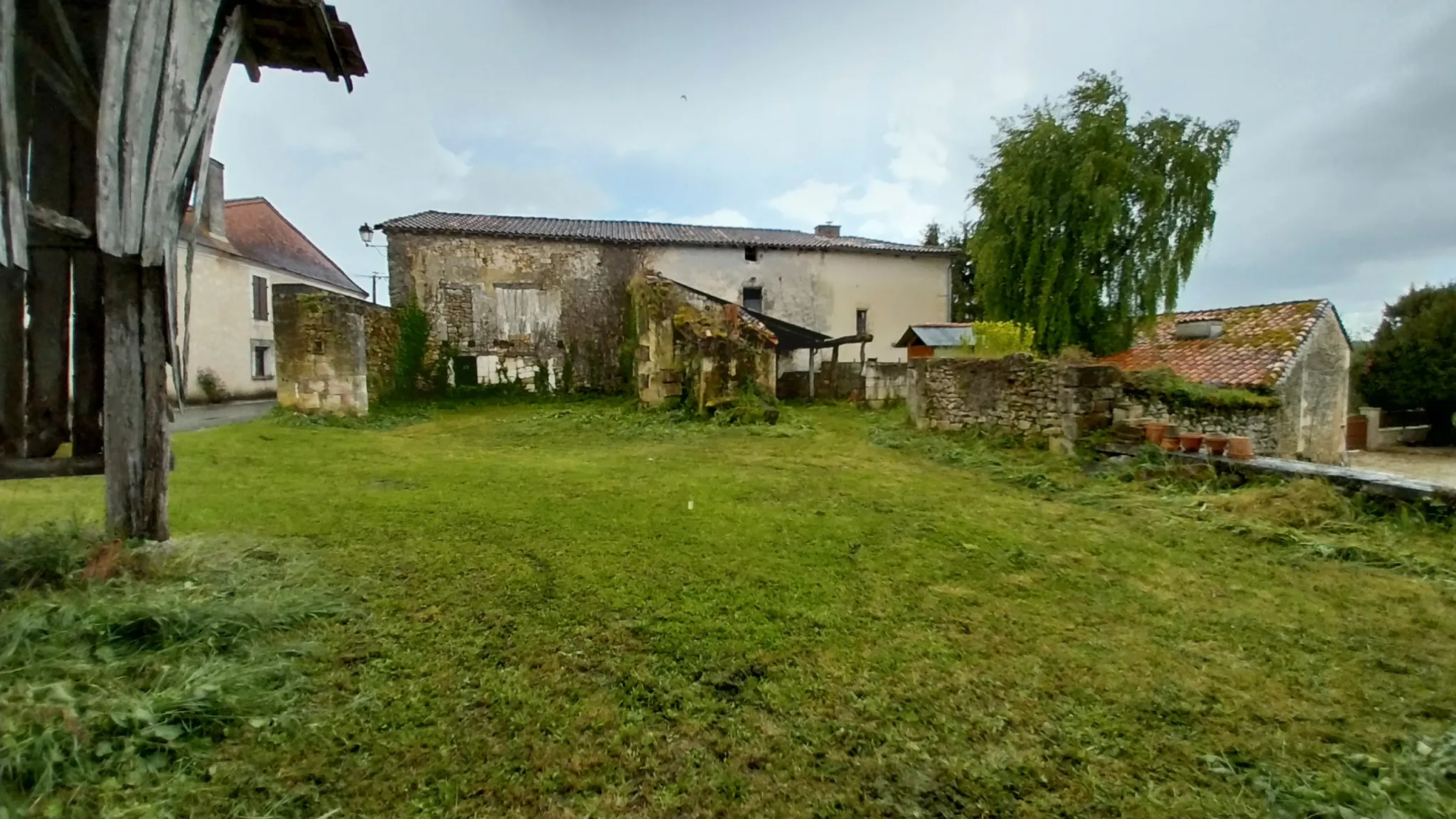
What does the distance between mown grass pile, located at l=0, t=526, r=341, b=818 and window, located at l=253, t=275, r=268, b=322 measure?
2024cm

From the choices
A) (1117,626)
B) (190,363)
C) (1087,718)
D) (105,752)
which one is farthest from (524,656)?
(190,363)

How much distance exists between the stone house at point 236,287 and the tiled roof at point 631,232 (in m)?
3.37

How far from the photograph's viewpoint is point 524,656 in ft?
9.02

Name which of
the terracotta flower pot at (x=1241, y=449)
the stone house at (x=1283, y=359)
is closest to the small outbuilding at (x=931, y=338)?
the stone house at (x=1283, y=359)

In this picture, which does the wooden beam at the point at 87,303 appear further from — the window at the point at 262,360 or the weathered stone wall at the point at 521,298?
the window at the point at 262,360

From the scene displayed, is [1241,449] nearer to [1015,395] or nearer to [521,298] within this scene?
[1015,395]

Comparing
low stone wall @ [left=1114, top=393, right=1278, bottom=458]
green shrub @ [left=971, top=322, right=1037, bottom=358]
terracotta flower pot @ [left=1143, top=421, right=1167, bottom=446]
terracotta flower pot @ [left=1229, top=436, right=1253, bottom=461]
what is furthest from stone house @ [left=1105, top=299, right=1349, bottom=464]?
terracotta flower pot @ [left=1229, top=436, right=1253, bottom=461]

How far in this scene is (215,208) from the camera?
18406 millimetres

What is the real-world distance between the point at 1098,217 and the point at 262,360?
2454 centimetres

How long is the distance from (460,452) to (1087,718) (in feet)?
25.5

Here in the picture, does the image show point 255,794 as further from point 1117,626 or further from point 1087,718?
point 1117,626

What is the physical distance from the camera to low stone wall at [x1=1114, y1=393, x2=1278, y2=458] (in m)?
7.88

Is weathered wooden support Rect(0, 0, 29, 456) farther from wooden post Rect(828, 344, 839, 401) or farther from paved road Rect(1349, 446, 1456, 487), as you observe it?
paved road Rect(1349, 446, 1456, 487)

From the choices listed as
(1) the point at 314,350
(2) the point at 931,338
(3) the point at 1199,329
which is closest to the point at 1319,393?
→ (3) the point at 1199,329
